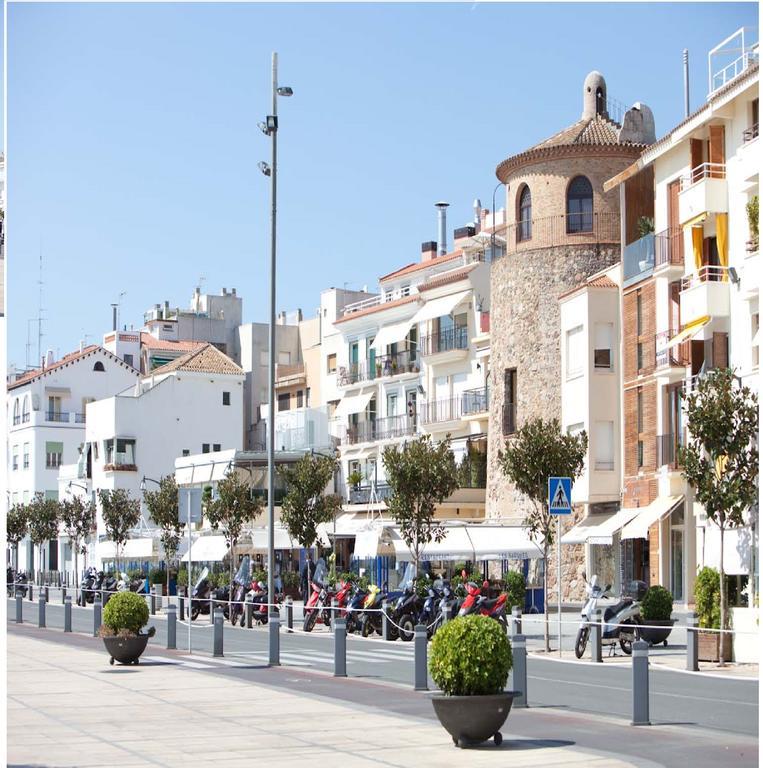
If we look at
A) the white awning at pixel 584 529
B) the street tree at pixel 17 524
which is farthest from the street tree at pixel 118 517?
the white awning at pixel 584 529

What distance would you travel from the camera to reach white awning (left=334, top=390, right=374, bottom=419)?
71688 mm

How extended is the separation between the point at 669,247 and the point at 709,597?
20520 mm

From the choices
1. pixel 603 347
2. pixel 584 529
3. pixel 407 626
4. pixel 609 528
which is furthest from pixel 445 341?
pixel 407 626

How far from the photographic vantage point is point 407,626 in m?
31.6

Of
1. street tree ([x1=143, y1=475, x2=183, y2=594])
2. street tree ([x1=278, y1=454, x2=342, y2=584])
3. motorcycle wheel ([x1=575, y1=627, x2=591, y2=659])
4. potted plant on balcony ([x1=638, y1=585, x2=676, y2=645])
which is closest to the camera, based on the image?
motorcycle wheel ([x1=575, y1=627, x2=591, y2=659])

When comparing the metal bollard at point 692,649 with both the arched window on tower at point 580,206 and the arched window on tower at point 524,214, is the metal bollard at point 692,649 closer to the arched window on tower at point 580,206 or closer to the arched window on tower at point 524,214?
the arched window on tower at point 580,206

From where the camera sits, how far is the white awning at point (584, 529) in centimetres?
4581

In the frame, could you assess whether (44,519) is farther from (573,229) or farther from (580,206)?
(580,206)

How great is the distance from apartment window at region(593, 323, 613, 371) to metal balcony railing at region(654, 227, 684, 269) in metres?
4.70

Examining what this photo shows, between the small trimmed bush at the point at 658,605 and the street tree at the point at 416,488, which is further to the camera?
the street tree at the point at 416,488

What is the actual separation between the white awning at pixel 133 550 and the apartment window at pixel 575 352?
18.5 metres

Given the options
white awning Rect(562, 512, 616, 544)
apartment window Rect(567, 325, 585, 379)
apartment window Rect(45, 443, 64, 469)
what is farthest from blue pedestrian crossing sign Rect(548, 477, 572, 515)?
apartment window Rect(45, 443, 64, 469)

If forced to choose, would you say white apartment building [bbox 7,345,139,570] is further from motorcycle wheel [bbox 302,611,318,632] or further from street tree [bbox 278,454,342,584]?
motorcycle wheel [bbox 302,611,318,632]

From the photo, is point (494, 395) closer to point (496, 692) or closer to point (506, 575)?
point (506, 575)
